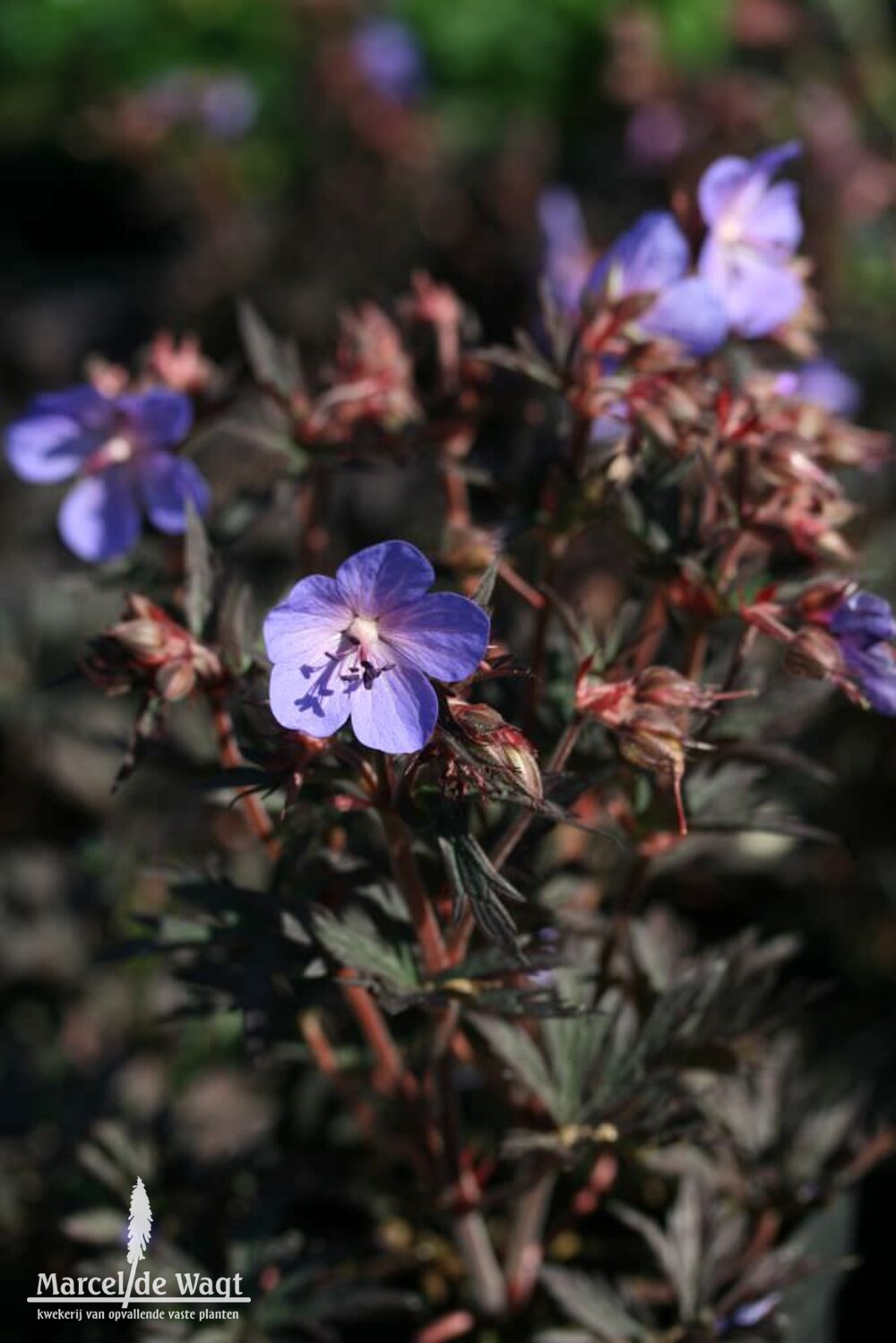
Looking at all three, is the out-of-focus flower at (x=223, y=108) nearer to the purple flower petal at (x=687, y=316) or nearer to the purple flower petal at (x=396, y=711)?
the purple flower petal at (x=687, y=316)

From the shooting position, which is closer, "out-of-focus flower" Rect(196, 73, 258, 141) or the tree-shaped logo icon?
the tree-shaped logo icon

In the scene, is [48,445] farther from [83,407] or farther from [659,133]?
[659,133]

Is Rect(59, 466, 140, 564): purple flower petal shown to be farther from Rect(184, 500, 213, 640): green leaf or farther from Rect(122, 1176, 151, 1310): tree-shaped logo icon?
Rect(122, 1176, 151, 1310): tree-shaped logo icon

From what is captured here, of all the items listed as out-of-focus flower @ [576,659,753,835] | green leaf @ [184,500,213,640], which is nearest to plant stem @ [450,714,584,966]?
out-of-focus flower @ [576,659,753,835]

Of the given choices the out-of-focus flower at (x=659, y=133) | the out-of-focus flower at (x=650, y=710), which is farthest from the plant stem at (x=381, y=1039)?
the out-of-focus flower at (x=659, y=133)

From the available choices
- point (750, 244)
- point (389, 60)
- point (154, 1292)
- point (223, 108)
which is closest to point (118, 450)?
point (750, 244)

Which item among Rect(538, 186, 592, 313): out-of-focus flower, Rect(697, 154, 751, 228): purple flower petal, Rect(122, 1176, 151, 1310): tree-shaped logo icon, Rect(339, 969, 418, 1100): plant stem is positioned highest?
Rect(697, 154, 751, 228): purple flower petal

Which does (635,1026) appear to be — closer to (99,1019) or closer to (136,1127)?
(136,1127)
